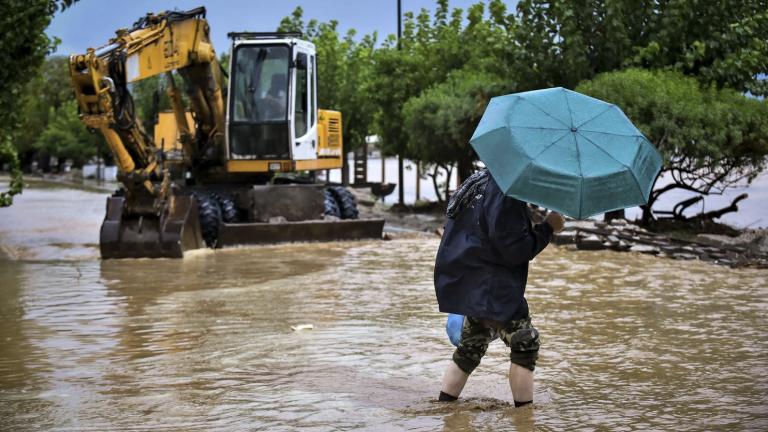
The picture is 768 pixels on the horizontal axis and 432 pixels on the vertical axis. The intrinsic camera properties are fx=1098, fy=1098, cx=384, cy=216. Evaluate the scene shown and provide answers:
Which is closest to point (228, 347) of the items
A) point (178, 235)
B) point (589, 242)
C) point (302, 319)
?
point (302, 319)

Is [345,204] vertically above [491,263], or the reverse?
[491,263]

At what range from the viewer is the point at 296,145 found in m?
21.1

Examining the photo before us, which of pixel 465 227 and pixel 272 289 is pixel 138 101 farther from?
pixel 465 227

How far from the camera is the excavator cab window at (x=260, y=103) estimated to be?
809 inches

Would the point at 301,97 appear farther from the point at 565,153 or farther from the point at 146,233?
the point at 565,153

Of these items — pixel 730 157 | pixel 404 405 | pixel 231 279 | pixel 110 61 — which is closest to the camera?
pixel 404 405

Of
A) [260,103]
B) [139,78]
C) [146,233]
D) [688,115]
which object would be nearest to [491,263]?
[146,233]

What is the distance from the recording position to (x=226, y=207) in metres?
20.4

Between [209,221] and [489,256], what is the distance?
14005mm

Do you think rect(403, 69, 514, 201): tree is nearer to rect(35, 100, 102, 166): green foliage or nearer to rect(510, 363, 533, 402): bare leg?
rect(510, 363, 533, 402): bare leg

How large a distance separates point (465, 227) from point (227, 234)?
529 inches

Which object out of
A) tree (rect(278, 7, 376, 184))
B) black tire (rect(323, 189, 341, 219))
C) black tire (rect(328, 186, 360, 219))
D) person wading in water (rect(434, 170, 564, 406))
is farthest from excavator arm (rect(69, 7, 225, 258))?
tree (rect(278, 7, 376, 184))

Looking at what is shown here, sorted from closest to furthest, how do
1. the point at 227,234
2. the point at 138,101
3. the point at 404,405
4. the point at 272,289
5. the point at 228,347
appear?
the point at 404,405, the point at 228,347, the point at 272,289, the point at 227,234, the point at 138,101

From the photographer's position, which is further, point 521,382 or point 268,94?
point 268,94
